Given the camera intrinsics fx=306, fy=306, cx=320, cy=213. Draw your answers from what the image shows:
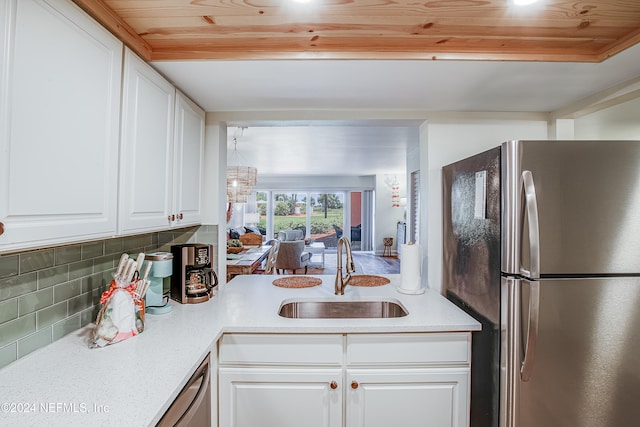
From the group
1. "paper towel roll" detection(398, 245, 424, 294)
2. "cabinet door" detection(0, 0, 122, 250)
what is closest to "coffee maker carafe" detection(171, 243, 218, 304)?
"cabinet door" detection(0, 0, 122, 250)

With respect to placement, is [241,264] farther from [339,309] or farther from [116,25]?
[116,25]

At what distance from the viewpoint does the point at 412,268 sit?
1888mm

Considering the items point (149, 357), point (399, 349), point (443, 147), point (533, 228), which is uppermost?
point (443, 147)

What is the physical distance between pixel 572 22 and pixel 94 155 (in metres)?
1.80

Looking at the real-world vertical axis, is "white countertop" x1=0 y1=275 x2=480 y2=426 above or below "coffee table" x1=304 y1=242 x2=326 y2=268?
above

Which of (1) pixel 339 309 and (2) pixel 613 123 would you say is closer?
(1) pixel 339 309

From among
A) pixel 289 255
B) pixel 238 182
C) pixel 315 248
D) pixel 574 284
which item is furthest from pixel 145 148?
pixel 315 248

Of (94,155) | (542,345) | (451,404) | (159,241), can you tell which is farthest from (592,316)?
(159,241)

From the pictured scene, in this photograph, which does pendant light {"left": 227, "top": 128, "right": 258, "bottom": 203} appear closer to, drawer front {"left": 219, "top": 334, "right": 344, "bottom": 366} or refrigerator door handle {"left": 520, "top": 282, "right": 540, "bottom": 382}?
drawer front {"left": 219, "top": 334, "right": 344, "bottom": 366}

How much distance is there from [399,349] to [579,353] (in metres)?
0.69

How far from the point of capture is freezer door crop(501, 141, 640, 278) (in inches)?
46.5

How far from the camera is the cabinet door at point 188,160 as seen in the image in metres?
1.64

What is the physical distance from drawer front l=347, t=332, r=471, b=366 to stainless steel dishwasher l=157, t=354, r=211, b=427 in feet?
2.07

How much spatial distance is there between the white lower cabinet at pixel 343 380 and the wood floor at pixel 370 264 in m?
4.44
